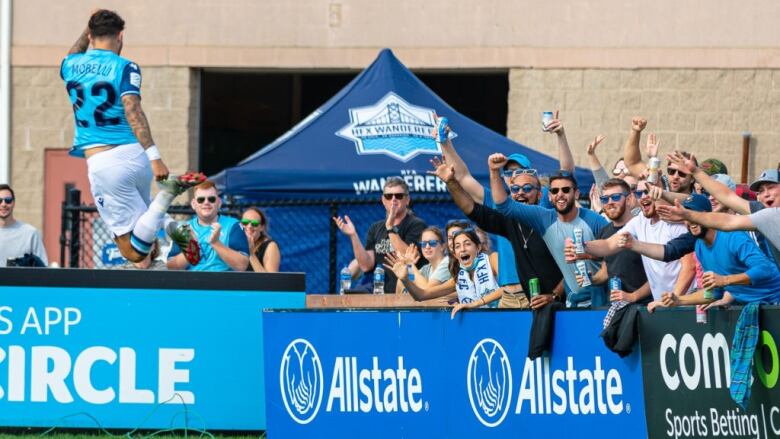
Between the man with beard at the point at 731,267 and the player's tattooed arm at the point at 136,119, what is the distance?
12.4ft

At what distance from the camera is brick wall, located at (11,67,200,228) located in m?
20.1

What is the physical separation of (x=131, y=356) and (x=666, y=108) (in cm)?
1051

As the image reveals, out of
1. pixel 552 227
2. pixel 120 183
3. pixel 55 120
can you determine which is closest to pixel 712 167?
pixel 552 227

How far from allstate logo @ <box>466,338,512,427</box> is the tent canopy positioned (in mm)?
5480

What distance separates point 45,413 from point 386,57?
21.3ft

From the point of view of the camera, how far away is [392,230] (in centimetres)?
1276

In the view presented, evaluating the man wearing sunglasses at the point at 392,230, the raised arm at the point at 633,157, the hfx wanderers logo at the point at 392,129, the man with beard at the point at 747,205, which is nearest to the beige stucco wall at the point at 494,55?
the hfx wanderers logo at the point at 392,129

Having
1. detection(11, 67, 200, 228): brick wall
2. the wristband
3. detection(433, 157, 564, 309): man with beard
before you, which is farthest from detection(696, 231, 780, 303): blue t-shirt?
detection(11, 67, 200, 228): brick wall

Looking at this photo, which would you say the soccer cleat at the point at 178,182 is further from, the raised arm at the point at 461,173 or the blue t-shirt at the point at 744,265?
the blue t-shirt at the point at 744,265

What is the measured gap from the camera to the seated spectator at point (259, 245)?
1277cm

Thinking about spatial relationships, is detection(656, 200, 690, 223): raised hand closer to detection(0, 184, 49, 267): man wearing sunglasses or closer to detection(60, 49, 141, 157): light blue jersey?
detection(60, 49, 141, 157): light blue jersey

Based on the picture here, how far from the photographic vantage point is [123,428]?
10938 millimetres

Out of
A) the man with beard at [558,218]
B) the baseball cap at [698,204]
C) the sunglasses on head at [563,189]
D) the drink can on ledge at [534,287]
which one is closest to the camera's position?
the baseball cap at [698,204]

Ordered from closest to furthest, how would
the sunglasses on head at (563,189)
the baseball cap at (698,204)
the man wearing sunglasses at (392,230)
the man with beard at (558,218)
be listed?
the baseball cap at (698,204), the man with beard at (558,218), the sunglasses on head at (563,189), the man wearing sunglasses at (392,230)
